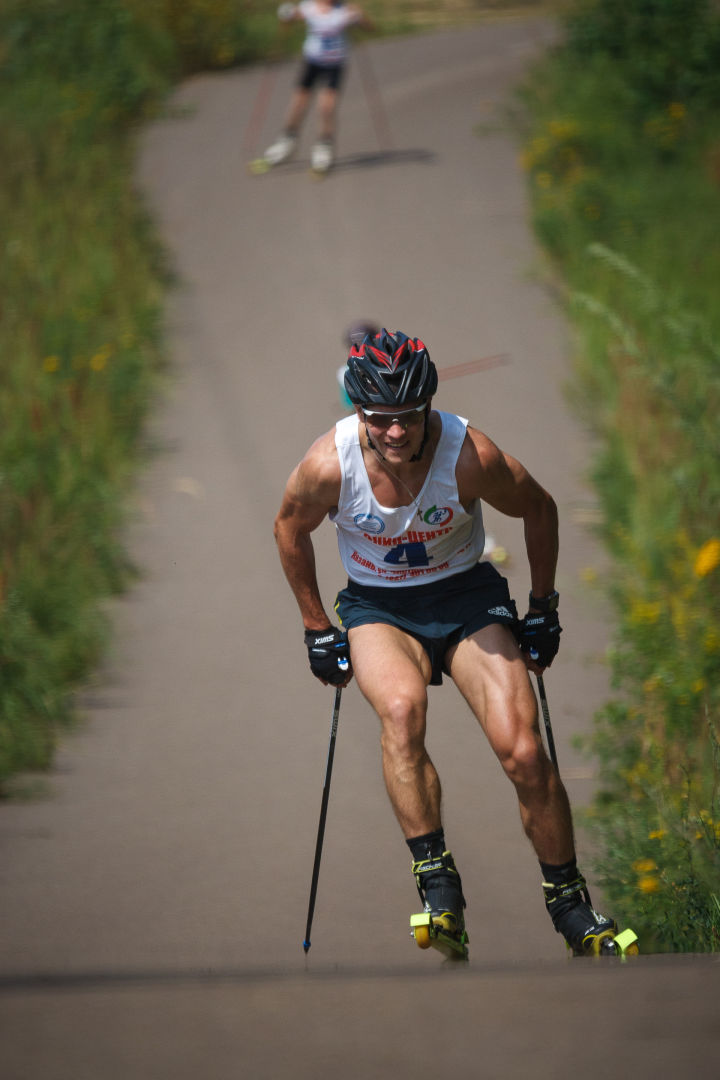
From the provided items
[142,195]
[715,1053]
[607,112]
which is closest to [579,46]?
[607,112]

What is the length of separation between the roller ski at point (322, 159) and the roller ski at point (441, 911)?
11755 millimetres

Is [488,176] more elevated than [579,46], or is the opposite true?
[579,46]

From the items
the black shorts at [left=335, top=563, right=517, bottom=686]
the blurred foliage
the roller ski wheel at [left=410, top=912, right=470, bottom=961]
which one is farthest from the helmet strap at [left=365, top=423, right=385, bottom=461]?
the blurred foliage

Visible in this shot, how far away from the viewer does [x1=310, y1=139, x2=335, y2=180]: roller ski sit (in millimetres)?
14398

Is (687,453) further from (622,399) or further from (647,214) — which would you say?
(647,214)

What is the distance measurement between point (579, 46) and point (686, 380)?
28.7ft

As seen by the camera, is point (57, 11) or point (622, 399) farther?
point (57, 11)

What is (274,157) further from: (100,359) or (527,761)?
(527,761)

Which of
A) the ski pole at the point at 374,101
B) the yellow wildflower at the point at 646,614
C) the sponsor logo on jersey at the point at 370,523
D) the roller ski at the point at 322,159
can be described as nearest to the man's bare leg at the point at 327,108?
the roller ski at the point at 322,159

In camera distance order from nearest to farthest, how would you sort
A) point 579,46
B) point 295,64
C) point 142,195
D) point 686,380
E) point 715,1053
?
point 715,1053 < point 686,380 < point 142,195 < point 579,46 < point 295,64

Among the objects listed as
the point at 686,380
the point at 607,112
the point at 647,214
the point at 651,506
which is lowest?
the point at 651,506

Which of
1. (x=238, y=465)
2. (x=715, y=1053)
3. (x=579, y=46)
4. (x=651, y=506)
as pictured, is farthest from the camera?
(x=579, y=46)

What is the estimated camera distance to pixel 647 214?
40.2ft

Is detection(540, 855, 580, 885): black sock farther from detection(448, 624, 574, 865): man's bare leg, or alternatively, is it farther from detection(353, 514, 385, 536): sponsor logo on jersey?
detection(353, 514, 385, 536): sponsor logo on jersey
